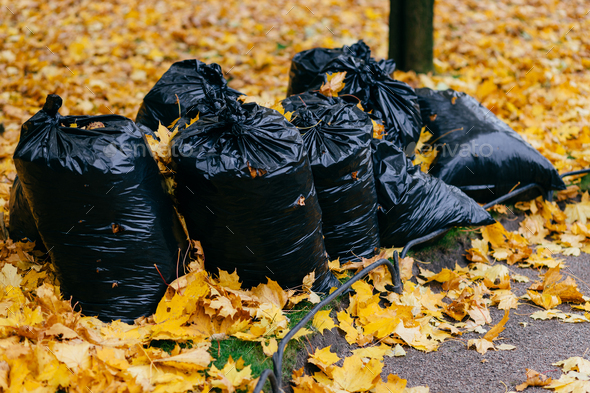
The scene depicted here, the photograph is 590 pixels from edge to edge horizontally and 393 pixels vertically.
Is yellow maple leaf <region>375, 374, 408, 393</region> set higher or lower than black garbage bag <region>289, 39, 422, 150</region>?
lower

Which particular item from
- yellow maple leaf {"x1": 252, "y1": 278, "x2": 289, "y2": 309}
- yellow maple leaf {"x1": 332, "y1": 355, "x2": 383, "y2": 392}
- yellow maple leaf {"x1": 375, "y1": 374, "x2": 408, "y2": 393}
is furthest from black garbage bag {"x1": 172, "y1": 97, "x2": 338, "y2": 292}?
yellow maple leaf {"x1": 375, "y1": 374, "x2": 408, "y2": 393}

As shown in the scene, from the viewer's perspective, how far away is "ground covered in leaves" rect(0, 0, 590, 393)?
1.61m

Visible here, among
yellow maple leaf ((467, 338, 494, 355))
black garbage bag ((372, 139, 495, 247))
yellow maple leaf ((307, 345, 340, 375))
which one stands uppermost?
black garbage bag ((372, 139, 495, 247))

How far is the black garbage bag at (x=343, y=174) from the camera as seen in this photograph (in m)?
2.08

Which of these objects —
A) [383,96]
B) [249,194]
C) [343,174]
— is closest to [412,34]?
[383,96]

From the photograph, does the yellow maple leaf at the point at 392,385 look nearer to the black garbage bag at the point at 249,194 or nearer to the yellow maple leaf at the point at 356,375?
the yellow maple leaf at the point at 356,375

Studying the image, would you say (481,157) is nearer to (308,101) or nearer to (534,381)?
(308,101)

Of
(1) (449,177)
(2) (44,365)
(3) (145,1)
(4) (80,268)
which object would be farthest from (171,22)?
(2) (44,365)

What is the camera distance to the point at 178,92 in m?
2.61

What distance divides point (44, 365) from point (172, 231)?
0.65m

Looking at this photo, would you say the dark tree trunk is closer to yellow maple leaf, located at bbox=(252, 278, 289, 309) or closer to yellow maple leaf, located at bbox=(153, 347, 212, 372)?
yellow maple leaf, located at bbox=(252, 278, 289, 309)

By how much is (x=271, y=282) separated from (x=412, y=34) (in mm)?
3347

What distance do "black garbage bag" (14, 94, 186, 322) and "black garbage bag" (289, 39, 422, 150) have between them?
1.34 metres

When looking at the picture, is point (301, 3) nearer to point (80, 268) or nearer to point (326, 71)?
point (326, 71)
